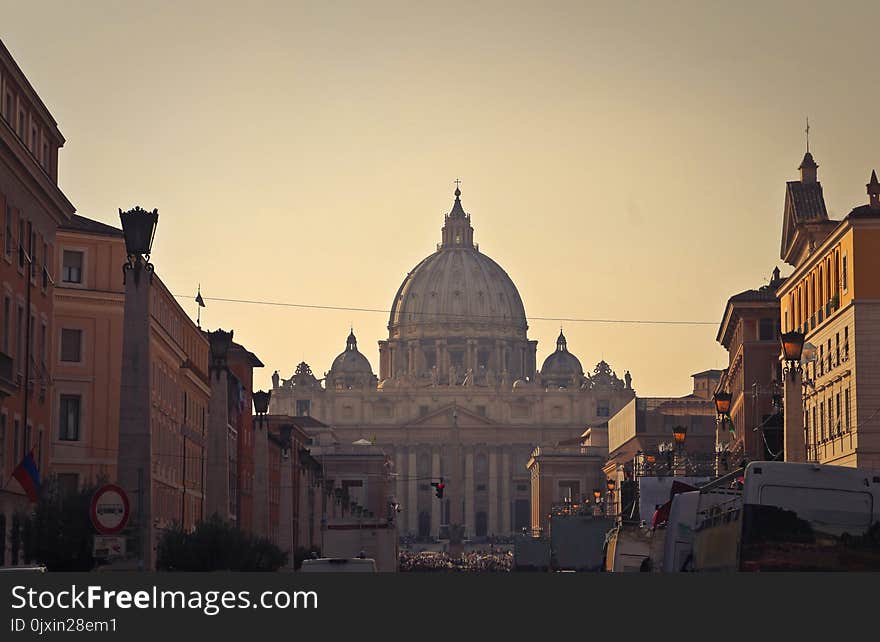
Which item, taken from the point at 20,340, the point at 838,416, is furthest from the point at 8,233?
the point at 838,416

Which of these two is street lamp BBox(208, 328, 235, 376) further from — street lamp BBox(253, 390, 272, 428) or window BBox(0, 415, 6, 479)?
street lamp BBox(253, 390, 272, 428)

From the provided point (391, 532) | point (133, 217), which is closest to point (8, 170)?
point (133, 217)

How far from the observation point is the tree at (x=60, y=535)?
38.8 meters

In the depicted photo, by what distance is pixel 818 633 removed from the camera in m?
16.5

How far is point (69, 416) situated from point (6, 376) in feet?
53.9

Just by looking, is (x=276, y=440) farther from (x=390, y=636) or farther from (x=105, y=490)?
(x=390, y=636)

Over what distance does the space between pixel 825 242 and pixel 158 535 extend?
23541 millimetres

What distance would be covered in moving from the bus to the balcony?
19.5 m

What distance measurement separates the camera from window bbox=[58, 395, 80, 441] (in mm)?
56469

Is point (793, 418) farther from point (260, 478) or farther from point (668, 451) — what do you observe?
point (668, 451)

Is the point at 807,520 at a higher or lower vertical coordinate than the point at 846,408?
lower

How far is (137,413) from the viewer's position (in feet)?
106

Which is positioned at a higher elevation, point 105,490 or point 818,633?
point 105,490

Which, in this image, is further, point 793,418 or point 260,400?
point 260,400
